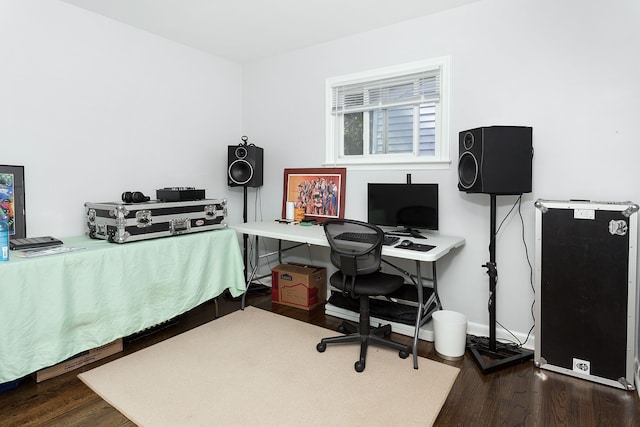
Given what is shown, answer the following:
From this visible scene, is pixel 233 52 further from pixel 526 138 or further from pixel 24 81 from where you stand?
pixel 526 138

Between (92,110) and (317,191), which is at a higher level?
(92,110)

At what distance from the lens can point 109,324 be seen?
240 centimetres

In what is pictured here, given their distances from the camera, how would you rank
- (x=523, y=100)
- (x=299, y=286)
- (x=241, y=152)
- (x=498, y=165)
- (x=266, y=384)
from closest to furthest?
(x=266, y=384), (x=498, y=165), (x=523, y=100), (x=299, y=286), (x=241, y=152)

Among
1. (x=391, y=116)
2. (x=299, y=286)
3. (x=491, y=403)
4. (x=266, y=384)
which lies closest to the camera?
(x=491, y=403)

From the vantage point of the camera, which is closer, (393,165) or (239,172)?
(393,165)

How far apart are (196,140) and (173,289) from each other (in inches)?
64.9

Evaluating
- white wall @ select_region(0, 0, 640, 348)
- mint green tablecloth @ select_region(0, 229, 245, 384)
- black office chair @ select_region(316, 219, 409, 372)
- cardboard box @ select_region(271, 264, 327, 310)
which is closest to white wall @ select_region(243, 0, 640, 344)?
white wall @ select_region(0, 0, 640, 348)

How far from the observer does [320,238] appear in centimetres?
278

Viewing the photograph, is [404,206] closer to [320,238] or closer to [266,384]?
[320,238]

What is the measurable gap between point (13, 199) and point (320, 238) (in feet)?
6.97

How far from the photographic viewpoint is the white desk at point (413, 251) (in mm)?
2344

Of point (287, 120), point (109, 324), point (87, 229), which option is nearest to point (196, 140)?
point (287, 120)

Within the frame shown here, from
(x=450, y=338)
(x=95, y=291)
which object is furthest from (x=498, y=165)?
(x=95, y=291)

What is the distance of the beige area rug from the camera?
1.87 m
